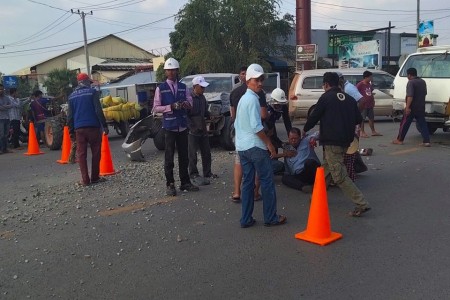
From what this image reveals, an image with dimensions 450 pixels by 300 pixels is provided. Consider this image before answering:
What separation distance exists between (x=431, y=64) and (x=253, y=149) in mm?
7589

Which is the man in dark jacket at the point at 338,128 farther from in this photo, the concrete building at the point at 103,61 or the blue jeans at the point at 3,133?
the concrete building at the point at 103,61

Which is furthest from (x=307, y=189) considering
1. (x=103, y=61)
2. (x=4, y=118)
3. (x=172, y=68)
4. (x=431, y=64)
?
(x=103, y=61)

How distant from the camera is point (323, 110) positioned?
5453 millimetres

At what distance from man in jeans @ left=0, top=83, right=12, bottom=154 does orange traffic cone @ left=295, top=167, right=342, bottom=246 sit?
9870 mm

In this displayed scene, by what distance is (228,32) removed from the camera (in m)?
27.1

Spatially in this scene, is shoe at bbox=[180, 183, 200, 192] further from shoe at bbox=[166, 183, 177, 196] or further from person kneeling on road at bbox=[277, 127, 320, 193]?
person kneeling on road at bbox=[277, 127, 320, 193]

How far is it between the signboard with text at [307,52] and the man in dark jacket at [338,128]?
55.6ft

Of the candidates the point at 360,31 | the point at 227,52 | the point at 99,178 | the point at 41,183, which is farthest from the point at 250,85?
the point at 360,31

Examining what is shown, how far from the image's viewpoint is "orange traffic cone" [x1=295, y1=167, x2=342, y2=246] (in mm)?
4785

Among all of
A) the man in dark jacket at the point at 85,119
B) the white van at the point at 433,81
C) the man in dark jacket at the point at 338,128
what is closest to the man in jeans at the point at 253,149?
the man in dark jacket at the point at 338,128

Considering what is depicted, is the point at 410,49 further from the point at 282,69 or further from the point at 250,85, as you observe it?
the point at 250,85

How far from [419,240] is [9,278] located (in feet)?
12.9

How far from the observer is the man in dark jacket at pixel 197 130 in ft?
24.4

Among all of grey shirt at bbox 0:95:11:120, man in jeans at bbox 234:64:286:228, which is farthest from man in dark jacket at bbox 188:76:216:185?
grey shirt at bbox 0:95:11:120
